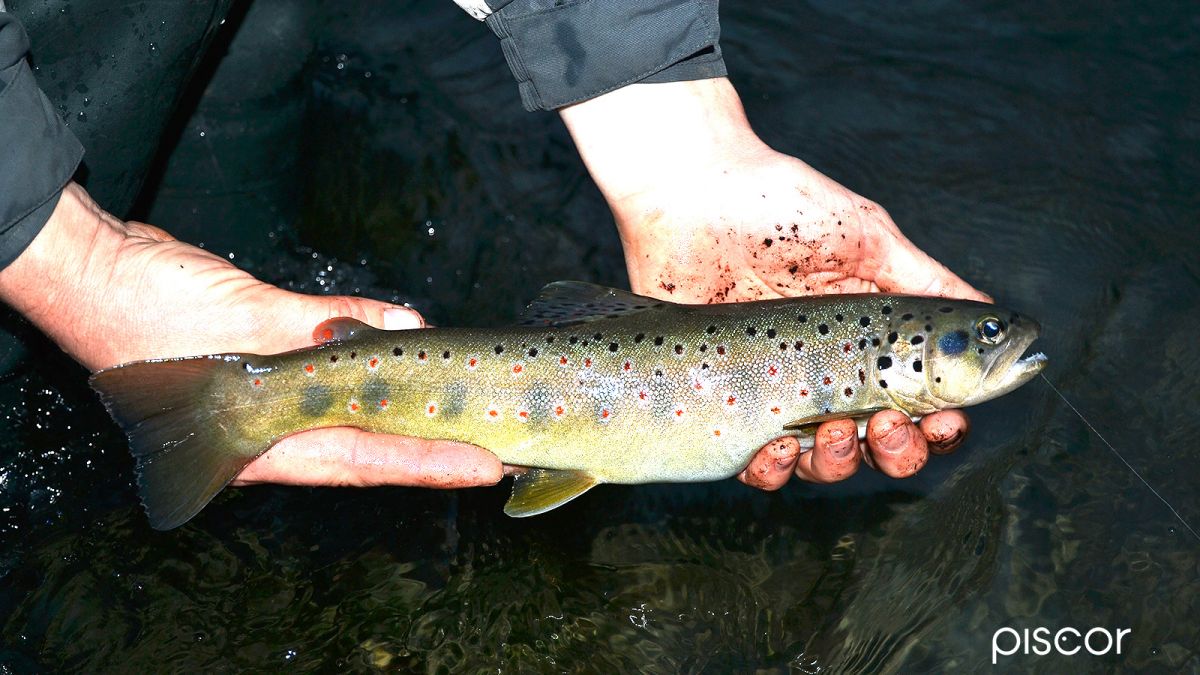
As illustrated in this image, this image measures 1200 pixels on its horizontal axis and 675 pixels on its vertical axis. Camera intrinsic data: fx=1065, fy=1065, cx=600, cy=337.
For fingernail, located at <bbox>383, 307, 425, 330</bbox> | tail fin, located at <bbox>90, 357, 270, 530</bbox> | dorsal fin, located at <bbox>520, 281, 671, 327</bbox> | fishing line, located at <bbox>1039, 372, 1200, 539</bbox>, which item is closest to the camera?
tail fin, located at <bbox>90, 357, 270, 530</bbox>

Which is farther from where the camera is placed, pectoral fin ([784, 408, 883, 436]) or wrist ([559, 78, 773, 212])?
wrist ([559, 78, 773, 212])

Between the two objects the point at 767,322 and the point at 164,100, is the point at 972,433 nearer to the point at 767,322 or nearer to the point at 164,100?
the point at 767,322

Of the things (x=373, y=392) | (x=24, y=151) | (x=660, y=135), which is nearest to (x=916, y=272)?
(x=660, y=135)

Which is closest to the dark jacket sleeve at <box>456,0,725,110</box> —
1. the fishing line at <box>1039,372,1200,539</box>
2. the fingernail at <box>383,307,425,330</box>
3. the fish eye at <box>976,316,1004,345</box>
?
the fingernail at <box>383,307,425,330</box>

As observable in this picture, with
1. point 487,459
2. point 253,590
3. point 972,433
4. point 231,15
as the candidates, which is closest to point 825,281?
point 972,433

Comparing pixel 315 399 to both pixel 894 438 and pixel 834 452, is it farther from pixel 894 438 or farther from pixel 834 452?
pixel 894 438
